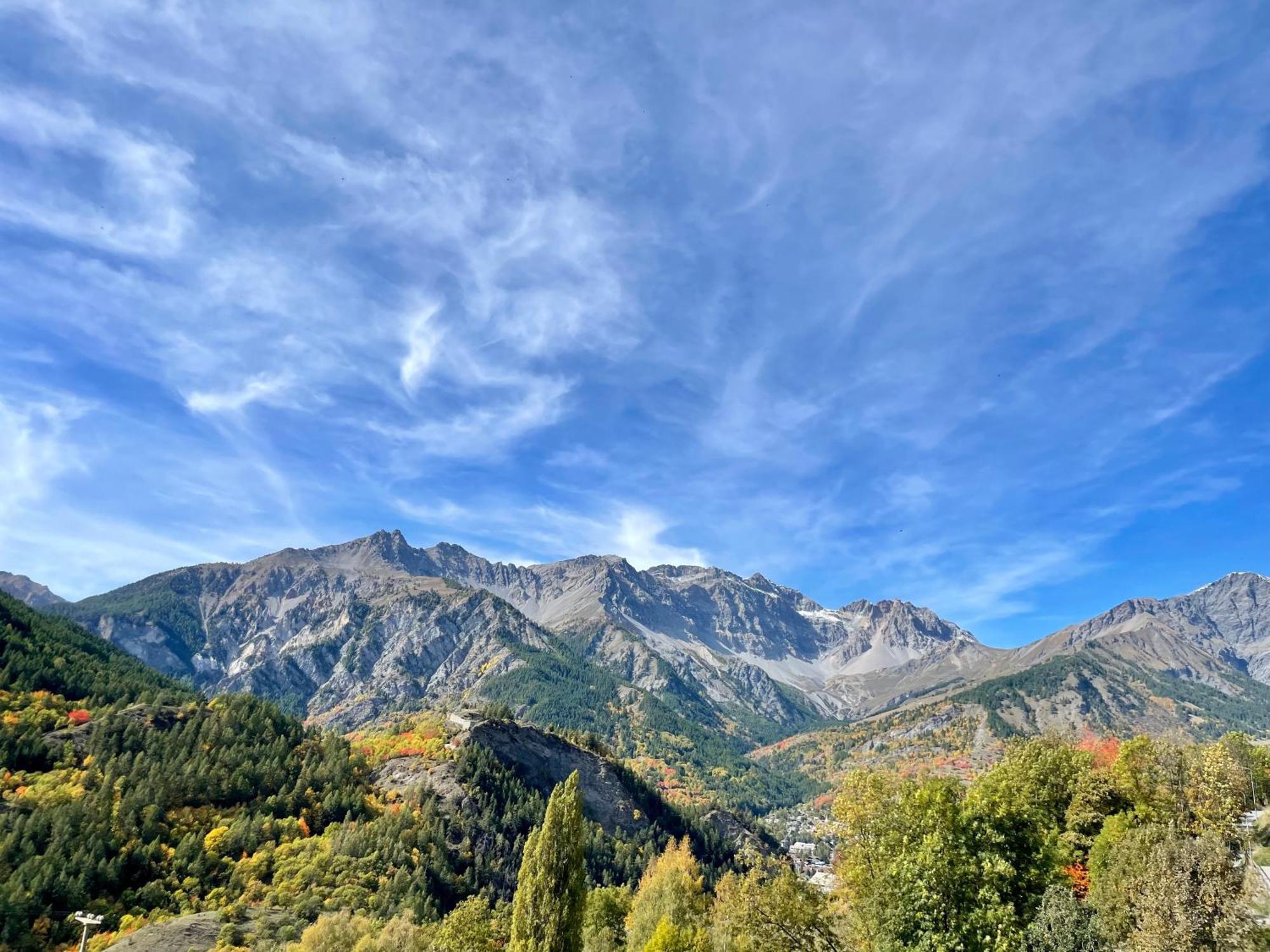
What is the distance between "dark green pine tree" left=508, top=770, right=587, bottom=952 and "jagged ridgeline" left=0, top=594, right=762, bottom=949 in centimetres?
7496

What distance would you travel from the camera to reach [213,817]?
133 meters

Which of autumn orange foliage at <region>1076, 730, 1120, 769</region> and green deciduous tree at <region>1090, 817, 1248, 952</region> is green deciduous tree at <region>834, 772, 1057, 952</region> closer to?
green deciduous tree at <region>1090, 817, 1248, 952</region>

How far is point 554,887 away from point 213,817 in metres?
115

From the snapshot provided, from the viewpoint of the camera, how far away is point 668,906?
271ft

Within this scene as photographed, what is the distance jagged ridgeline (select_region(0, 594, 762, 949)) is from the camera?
4299 inches

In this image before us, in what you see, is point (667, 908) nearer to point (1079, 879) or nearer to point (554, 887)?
point (554, 887)

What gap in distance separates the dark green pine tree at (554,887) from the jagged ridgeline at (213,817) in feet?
246

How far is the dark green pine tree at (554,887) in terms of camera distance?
5466 cm

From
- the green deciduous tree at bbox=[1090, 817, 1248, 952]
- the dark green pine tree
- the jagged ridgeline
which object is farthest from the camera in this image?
the jagged ridgeline

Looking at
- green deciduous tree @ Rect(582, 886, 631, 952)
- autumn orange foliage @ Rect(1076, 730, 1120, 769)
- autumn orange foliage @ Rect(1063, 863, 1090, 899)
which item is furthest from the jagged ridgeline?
autumn orange foliage @ Rect(1076, 730, 1120, 769)

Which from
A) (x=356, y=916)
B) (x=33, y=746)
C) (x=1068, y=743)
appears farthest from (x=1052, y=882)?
(x=33, y=746)

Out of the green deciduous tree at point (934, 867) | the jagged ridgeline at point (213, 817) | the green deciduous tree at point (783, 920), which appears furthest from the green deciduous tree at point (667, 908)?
A: the jagged ridgeline at point (213, 817)

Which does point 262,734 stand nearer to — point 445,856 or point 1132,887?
point 445,856

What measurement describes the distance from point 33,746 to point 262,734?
43908 millimetres
